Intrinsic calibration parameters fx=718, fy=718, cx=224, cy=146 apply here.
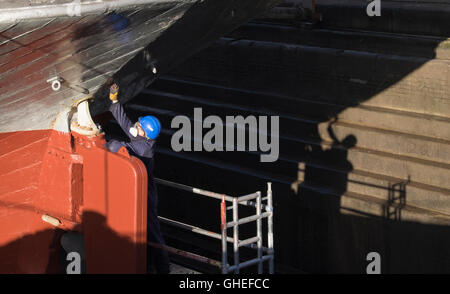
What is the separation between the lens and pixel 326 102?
10500 millimetres

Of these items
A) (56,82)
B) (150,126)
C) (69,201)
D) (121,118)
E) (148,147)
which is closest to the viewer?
(56,82)

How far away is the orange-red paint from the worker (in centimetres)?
24

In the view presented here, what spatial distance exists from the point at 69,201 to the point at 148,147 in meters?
1.16

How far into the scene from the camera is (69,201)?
303 inches

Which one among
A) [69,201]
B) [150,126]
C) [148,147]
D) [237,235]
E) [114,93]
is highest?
[114,93]

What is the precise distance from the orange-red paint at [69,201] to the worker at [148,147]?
0.79ft

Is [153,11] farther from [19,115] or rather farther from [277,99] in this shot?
[277,99]

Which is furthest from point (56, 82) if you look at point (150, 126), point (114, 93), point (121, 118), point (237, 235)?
point (237, 235)

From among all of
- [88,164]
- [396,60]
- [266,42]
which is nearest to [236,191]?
[266,42]

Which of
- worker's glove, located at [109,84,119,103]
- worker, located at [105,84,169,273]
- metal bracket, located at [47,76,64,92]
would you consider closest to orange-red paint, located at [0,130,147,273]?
worker, located at [105,84,169,273]

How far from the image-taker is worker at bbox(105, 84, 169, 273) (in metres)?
7.14

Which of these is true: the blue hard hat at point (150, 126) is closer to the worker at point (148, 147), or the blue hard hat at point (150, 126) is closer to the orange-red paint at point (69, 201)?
the worker at point (148, 147)

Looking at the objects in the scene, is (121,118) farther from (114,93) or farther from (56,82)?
(56,82)

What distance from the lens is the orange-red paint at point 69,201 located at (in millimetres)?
7012
